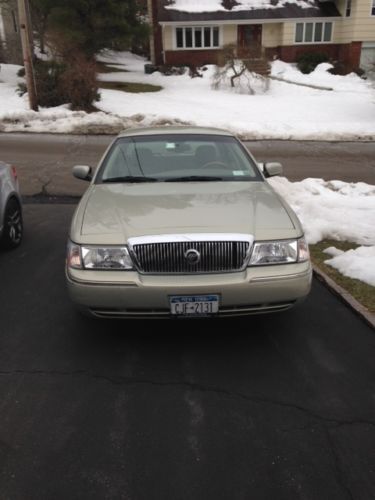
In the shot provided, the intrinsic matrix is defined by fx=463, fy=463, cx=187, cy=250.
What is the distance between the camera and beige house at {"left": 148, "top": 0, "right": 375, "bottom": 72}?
31.1 metres

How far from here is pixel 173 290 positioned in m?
3.28

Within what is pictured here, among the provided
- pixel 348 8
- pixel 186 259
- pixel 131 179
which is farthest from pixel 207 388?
pixel 348 8

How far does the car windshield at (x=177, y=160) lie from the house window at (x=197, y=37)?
29.8m

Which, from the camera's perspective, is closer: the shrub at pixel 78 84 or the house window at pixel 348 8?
the shrub at pixel 78 84

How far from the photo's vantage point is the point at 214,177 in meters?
4.62

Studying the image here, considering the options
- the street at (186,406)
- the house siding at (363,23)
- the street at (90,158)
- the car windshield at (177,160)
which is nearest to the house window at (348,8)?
the house siding at (363,23)

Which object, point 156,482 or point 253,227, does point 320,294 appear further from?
point 156,482

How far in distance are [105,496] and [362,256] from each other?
4007mm

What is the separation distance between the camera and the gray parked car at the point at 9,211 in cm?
561

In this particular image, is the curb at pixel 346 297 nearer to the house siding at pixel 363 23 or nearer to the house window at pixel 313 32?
the house siding at pixel 363 23

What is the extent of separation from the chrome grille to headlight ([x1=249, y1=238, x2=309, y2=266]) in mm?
145

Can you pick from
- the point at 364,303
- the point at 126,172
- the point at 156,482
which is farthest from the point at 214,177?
the point at 156,482

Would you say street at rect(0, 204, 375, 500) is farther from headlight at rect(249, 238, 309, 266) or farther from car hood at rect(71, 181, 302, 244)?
car hood at rect(71, 181, 302, 244)

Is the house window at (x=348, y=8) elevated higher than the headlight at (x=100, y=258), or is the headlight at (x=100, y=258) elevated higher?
the house window at (x=348, y=8)
